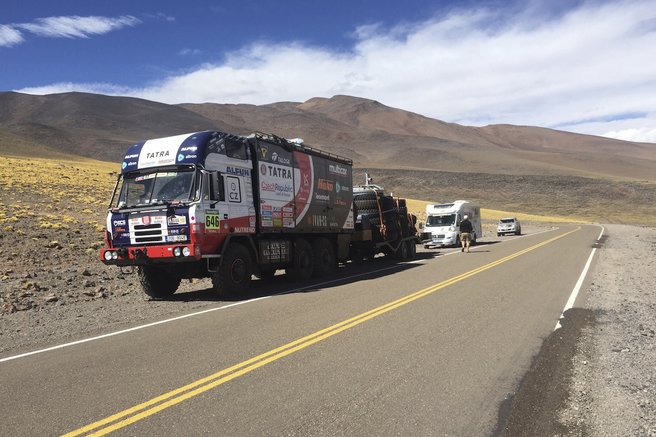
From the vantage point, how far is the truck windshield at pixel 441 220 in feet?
97.8

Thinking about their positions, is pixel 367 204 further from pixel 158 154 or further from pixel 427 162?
pixel 427 162

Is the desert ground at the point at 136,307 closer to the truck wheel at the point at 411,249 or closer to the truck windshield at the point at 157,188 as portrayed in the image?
the truck windshield at the point at 157,188

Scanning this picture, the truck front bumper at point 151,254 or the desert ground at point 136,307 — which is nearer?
the desert ground at point 136,307

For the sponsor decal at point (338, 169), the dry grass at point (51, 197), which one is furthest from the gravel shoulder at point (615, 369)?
the dry grass at point (51, 197)

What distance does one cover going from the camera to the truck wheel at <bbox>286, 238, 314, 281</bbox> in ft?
49.3

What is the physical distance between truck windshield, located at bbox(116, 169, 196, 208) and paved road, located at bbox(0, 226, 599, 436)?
2899 millimetres

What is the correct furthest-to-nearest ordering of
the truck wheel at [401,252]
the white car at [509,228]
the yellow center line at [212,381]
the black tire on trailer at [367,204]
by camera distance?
the white car at [509,228], the truck wheel at [401,252], the black tire on trailer at [367,204], the yellow center line at [212,381]

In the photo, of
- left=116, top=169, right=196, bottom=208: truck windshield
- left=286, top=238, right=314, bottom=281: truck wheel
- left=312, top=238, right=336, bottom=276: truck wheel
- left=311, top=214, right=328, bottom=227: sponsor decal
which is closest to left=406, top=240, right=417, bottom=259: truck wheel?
left=312, top=238, right=336, bottom=276: truck wheel

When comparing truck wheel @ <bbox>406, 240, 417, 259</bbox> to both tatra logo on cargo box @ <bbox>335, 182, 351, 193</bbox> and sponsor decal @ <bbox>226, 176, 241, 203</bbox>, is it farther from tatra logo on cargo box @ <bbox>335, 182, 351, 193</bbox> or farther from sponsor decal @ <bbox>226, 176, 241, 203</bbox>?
sponsor decal @ <bbox>226, 176, 241, 203</bbox>

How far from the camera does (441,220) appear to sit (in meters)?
30.2

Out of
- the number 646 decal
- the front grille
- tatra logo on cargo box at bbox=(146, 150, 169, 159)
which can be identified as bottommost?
the front grille

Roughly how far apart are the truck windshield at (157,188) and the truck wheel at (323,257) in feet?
17.7

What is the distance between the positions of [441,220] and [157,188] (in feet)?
69.2

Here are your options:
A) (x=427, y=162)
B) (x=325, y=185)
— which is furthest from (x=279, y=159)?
(x=427, y=162)
